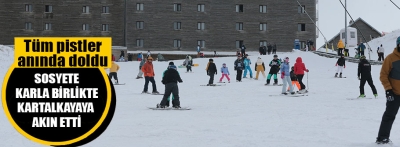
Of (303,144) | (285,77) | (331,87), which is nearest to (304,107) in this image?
(285,77)

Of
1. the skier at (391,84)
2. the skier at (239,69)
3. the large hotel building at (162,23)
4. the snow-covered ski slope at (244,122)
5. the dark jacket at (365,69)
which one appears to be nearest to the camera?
the skier at (391,84)

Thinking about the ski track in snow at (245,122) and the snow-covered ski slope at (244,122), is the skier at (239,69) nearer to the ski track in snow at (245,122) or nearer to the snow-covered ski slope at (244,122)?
the ski track in snow at (245,122)

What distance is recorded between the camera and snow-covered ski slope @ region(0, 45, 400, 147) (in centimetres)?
1081

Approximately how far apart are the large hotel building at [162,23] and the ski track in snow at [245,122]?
42.4 metres

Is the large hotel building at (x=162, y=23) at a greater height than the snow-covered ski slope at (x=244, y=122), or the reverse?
the large hotel building at (x=162, y=23)

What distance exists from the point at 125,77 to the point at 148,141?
87.1ft

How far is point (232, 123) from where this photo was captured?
13.7 meters

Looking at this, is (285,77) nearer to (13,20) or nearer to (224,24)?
(224,24)

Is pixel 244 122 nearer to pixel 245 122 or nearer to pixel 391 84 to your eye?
pixel 245 122

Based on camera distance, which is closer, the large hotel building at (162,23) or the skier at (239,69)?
the skier at (239,69)

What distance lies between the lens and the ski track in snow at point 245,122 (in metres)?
10.8

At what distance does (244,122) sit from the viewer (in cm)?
1390

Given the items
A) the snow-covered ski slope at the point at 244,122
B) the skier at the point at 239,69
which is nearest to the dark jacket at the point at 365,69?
Answer: the snow-covered ski slope at the point at 244,122

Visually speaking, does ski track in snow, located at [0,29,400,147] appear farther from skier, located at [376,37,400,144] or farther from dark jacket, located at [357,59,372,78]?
dark jacket, located at [357,59,372,78]
